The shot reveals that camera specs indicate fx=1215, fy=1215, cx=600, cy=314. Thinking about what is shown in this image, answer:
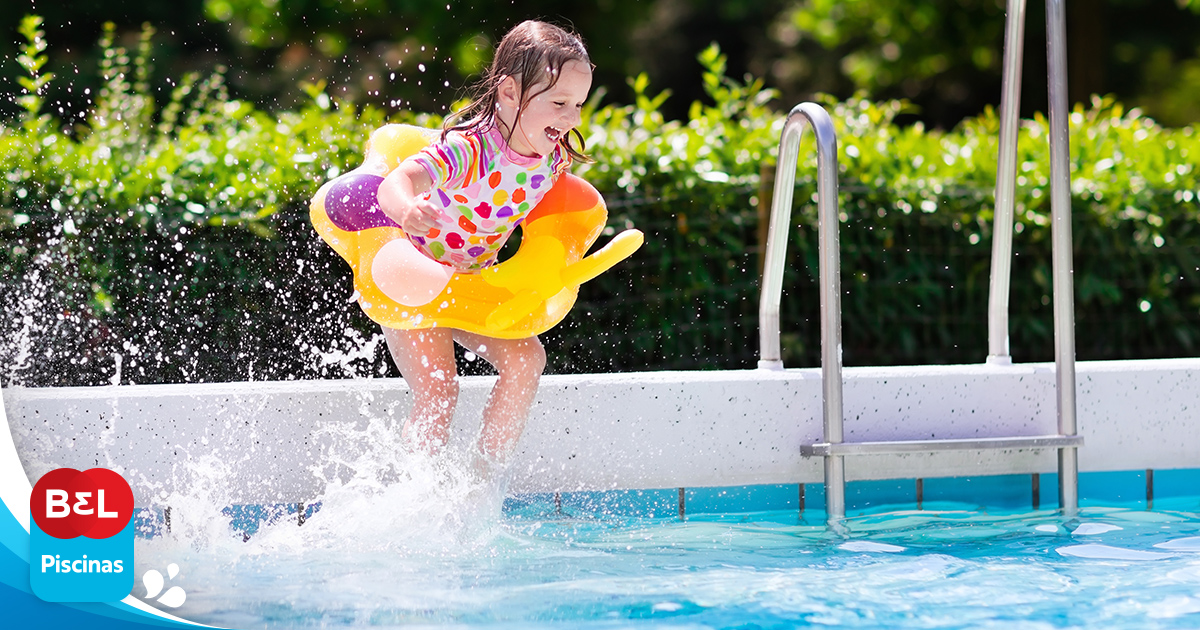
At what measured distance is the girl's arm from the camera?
2.48 meters

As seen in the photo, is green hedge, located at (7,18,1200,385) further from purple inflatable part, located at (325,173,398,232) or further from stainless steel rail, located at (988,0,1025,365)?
stainless steel rail, located at (988,0,1025,365)

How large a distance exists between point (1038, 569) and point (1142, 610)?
328 mm

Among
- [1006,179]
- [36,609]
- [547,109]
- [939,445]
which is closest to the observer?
[36,609]

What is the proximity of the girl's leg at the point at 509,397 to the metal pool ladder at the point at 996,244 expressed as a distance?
2.43 feet

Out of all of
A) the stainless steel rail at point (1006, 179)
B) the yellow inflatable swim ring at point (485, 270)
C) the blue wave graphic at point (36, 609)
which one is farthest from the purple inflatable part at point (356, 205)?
the stainless steel rail at point (1006, 179)

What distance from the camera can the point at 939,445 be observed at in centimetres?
317

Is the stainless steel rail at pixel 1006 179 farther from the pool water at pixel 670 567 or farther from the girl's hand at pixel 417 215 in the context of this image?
the girl's hand at pixel 417 215

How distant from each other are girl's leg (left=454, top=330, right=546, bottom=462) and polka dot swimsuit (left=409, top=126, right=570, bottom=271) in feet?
0.77

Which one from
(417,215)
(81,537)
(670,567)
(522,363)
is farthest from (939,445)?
(81,537)

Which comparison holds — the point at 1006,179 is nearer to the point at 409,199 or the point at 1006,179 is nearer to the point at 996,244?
the point at 996,244

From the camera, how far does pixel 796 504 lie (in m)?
3.31

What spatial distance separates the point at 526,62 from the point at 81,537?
1.36m

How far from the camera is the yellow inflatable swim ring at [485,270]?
2.89 metres

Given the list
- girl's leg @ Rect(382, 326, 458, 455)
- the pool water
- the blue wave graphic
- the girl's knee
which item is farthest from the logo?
the girl's knee
